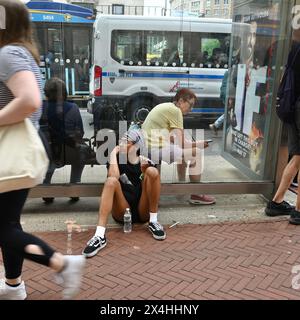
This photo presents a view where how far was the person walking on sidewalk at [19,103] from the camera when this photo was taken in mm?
2004

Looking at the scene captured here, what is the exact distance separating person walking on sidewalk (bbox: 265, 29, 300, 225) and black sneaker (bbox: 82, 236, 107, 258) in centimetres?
183

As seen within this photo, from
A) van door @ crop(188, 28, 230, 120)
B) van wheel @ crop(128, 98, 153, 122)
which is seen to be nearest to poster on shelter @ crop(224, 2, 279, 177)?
van door @ crop(188, 28, 230, 120)

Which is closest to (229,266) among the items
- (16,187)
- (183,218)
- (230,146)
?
(183,218)

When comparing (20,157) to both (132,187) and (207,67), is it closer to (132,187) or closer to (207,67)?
(132,187)

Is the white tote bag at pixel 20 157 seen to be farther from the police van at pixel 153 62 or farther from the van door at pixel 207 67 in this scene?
the van door at pixel 207 67

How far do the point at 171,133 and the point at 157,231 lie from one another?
113cm

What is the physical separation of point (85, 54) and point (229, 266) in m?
3.72

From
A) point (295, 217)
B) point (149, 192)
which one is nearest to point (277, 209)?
point (295, 217)

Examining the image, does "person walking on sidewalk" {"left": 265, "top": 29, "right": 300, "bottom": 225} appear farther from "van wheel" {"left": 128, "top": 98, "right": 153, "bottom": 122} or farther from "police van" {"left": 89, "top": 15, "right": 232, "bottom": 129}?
"van wheel" {"left": 128, "top": 98, "right": 153, "bottom": 122}

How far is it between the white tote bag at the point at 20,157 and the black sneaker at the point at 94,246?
4.48ft

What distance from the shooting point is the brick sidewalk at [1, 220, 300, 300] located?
9.21ft

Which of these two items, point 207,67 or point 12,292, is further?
point 207,67

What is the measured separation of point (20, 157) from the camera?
78.8 inches

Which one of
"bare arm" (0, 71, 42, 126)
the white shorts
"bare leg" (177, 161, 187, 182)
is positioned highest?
"bare arm" (0, 71, 42, 126)
